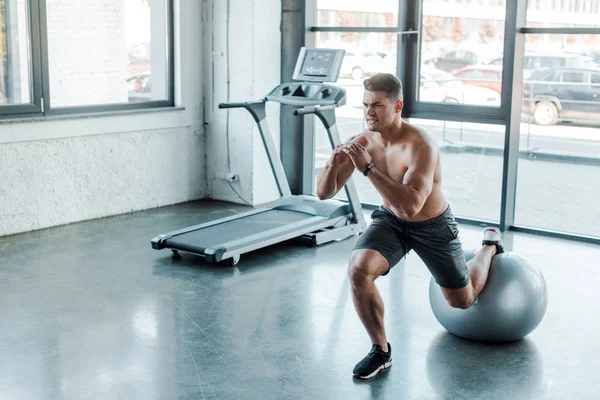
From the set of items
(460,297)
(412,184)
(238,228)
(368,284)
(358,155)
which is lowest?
(238,228)

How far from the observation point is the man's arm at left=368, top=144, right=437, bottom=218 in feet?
10.7

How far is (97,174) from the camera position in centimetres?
651

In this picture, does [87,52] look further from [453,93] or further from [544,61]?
[544,61]

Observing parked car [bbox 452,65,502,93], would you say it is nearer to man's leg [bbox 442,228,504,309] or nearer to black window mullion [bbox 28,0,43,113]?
man's leg [bbox 442,228,504,309]

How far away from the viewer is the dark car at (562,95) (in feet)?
19.8

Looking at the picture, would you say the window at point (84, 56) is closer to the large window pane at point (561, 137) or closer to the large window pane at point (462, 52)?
the large window pane at point (462, 52)

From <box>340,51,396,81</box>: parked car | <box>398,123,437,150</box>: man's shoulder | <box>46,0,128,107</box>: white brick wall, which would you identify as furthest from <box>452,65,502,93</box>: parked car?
<box>398,123,437,150</box>: man's shoulder

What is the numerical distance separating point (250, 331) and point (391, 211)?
102 centimetres

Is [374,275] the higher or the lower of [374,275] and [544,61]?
the lower

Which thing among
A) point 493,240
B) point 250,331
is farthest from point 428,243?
point 250,331

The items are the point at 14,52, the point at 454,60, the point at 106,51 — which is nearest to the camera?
the point at 14,52

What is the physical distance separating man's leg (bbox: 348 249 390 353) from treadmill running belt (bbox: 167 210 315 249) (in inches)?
74.1

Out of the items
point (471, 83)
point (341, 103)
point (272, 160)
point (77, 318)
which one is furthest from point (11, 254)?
point (471, 83)

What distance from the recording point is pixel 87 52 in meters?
6.42
